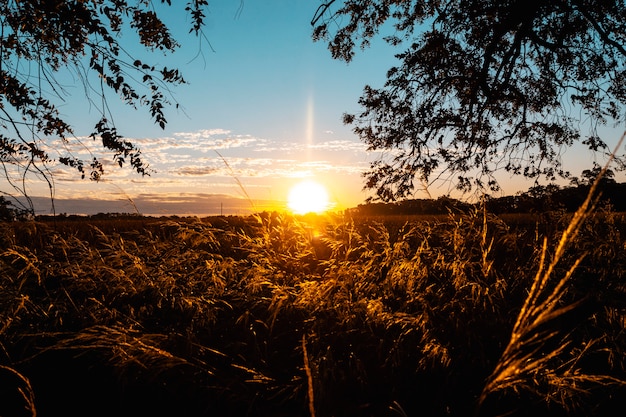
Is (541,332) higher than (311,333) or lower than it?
higher

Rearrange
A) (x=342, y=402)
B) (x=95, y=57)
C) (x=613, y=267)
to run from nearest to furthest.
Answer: (x=342, y=402)
(x=613, y=267)
(x=95, y=57)

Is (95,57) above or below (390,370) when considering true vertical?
above

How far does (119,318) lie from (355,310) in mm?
2280

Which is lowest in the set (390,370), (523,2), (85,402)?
(85,402)

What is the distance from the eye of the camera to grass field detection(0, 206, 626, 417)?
10.3ft

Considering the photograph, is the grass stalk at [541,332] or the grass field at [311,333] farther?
the grass field at [311,333]

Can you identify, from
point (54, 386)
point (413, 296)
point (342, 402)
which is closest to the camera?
point (342, 402)

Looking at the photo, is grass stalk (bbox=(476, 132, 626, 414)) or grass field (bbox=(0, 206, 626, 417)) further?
grass field (bbox=(0, 206, 626, 417))

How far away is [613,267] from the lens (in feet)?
16.7

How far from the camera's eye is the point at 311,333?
4.02 m

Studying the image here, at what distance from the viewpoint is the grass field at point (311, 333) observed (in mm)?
3127

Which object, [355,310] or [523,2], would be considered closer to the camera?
[355,310]

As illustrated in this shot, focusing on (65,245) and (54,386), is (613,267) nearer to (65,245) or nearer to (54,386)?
(54,386)

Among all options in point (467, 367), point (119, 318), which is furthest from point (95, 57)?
point (467, 367)
